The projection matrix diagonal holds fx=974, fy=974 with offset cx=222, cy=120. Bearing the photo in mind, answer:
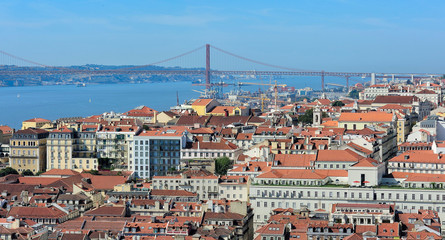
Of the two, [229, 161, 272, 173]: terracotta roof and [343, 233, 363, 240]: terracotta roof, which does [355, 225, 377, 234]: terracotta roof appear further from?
[229, 161, 272, 173]: terracotta roof

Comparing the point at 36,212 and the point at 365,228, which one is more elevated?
the point at 365,228

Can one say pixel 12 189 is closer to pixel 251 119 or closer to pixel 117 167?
pixel 117 167

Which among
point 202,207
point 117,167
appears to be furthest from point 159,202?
point 117,167

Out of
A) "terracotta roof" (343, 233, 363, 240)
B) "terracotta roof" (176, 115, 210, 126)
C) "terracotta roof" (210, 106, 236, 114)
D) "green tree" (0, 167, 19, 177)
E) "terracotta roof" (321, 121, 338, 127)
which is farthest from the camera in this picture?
"terracotta roof" (210, 106, 236, 114)

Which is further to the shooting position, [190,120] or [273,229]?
[190,120]

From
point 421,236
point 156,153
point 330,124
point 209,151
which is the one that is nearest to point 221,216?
point 421,236

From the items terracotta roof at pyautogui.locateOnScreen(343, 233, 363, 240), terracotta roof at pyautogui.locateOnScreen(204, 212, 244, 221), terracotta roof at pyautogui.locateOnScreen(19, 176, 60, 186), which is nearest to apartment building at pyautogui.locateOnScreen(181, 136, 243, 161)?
terracotta roof at pyautogui.locateOnScreen(19, 176, 60, 186)

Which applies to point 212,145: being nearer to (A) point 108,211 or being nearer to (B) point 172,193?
(B) point 172,193

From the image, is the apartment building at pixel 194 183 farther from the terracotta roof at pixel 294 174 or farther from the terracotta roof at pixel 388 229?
the terracotta roof at pixel 388 229
